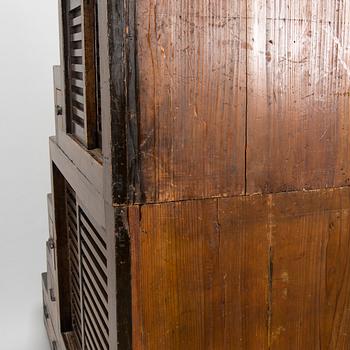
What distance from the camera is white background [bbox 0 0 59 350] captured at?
2836 mm

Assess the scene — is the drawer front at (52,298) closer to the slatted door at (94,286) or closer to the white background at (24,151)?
the white background at (24,151)

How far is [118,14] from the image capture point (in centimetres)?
110

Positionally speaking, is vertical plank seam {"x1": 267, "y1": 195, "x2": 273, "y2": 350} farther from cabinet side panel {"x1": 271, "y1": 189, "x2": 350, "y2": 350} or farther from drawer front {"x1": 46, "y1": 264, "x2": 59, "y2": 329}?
drawer front {"x1": 46, "y1": 264, "x2": 59, "y2": 329}

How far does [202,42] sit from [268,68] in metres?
0.12

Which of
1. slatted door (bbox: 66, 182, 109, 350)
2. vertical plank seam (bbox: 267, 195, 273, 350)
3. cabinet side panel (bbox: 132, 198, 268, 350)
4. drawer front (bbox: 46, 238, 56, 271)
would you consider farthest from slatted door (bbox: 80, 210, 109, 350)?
drawer front (bbox: 46, 238, 56, 271)

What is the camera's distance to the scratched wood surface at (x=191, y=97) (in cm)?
114

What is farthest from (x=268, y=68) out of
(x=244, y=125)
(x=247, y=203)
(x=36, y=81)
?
(x=36, y=81)

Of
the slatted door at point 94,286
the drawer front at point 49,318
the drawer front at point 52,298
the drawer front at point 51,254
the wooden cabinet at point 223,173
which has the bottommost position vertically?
the drawer front at point 49,318

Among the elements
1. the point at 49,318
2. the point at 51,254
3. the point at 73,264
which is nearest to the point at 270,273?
the point at 73,264

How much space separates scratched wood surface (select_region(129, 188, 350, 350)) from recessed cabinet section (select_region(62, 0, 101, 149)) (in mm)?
319

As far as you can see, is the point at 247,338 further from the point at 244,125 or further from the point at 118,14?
the point at 118,14

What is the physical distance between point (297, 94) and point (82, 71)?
52cm

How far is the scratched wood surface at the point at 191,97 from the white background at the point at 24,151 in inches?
67.4

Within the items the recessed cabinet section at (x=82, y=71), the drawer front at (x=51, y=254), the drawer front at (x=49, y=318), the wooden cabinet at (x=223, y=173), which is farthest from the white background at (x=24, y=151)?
the wooden cabinet at (x=223, y=173)
